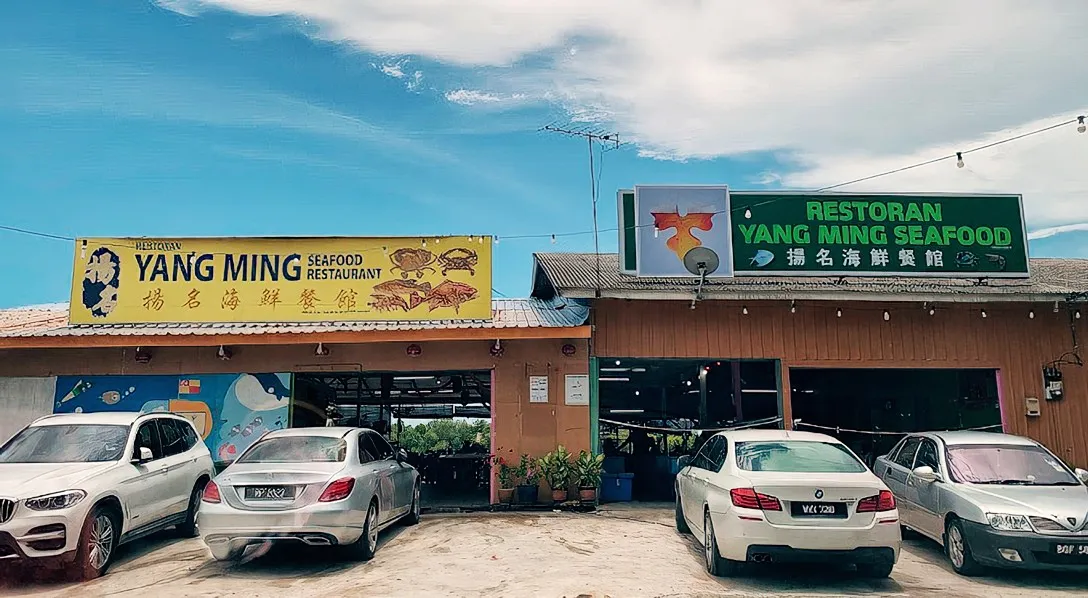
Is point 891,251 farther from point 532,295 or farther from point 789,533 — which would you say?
point 789,533

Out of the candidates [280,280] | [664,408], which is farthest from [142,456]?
[664,408]

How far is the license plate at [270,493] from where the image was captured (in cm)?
776

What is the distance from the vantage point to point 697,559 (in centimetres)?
842

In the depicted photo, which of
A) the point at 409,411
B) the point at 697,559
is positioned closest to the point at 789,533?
the point at 697,559

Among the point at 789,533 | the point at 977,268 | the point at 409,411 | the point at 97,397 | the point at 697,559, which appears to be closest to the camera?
the point at 789,533

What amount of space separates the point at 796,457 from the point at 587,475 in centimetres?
496

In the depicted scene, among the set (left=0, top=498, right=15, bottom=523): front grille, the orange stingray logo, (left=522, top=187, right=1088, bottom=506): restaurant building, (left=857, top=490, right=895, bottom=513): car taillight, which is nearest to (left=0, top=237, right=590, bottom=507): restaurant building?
(left=522, top=187, right=1088, bottom=506): restaurant building

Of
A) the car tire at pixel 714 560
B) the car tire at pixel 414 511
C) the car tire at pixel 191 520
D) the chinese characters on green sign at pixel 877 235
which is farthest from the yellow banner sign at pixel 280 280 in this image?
the car tire at pixel 714 560

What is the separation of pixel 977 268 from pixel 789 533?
30.3 ft

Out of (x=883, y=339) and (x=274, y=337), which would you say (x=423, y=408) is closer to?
(x=274, y=337)

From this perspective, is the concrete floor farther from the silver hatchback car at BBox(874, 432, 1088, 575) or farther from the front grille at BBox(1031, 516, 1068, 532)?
the front grille at BBox(1031, 516, 1068, 532)

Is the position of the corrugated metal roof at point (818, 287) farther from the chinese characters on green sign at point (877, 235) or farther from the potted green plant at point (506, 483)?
the potted green plant at point (506, 483)

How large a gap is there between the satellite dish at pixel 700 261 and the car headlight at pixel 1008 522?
20.4 ft

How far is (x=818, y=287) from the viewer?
44.9 ft
